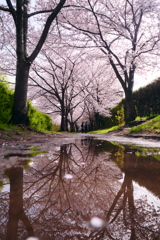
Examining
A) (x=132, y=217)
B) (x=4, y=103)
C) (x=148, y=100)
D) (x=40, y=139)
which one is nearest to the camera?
(x=132, y=217)

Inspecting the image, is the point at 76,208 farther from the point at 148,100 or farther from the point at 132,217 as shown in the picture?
the point at 148,100

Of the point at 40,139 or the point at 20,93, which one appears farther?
the point at 20,93

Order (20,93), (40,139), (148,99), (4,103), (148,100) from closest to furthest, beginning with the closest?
(40,139), (20,93), (4,103), (148,100), (148,99)

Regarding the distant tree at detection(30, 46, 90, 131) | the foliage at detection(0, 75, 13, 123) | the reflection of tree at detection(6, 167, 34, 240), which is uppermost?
the distant tree at detection(30, 46, 90, 131)

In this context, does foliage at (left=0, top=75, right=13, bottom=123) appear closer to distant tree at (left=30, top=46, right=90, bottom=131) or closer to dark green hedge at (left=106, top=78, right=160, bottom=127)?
distant tree at (left=30, top=46, right=90, bottom=131)

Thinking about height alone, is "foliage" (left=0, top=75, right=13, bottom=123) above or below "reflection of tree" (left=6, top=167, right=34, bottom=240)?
above

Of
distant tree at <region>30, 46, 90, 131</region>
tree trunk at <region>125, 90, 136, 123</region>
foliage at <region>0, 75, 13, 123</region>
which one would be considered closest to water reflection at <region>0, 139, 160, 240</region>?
foliage at <region>0, 75, 13, 123</region>

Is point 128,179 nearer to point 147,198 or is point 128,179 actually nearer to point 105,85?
point 147,198

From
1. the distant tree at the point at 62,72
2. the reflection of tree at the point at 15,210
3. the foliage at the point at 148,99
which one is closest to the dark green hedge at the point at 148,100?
the foliage at the point at 148,99

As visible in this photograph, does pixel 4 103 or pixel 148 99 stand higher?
pixel 148 99

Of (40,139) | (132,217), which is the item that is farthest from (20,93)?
(132,217)

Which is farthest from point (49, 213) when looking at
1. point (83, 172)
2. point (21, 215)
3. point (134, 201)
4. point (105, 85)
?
point (105, 85)

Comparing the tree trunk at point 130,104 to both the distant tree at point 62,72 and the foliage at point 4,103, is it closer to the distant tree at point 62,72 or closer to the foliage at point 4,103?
the distant tree at point 62,72

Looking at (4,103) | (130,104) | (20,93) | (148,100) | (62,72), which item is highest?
(62,72)
